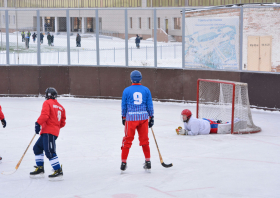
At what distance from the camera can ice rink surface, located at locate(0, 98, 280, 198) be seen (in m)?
6.75

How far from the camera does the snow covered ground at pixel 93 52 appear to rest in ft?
51.5

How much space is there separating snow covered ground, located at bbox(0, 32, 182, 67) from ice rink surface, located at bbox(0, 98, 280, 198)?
344cm

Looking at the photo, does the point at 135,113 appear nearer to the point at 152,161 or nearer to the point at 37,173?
the point at 152,161

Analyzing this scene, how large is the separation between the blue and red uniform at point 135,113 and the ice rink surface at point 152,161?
530 millimetres

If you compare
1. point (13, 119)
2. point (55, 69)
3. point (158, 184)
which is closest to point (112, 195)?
point (158, 184)

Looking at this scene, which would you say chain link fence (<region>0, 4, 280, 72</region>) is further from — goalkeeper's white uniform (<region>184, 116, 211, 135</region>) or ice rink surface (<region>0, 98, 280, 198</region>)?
goalkeeper's white uniform (<region>184, 116, 211, 135</region>)

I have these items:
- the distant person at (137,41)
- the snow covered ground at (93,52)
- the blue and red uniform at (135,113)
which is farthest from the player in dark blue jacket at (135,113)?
the distant person at (137,41)

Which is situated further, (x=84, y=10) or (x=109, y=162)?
(x=84, y=10)

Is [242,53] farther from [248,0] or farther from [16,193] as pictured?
[248,0]

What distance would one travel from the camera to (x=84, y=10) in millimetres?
16562

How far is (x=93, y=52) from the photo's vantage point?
54.5 feet

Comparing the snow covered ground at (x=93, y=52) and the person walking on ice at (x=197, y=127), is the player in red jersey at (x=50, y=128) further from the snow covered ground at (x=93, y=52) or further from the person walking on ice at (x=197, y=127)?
the snow covered ground at (x=93, y=52)

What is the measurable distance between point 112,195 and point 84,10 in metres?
11.1

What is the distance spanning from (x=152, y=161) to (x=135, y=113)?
1.27m
